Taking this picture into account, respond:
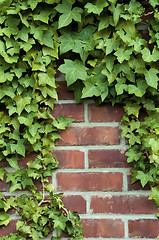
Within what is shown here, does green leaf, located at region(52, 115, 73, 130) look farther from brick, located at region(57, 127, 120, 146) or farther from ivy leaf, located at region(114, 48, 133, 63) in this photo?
ivy leaf, located at region(114, 48, 133, 63)

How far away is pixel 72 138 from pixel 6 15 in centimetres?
56

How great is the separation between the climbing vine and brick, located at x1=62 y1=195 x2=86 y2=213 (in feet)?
0.08

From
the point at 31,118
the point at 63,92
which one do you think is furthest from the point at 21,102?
the point at 63,92

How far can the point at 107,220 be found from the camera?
1.24 metres

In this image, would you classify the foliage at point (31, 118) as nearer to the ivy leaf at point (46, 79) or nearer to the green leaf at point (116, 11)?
the ivy leaf at point (46, 79)

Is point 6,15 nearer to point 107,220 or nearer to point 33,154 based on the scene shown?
point 33,154

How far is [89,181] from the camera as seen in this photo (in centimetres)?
125

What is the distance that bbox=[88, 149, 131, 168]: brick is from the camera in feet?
4.07

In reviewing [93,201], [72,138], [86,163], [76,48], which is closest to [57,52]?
[76,48]

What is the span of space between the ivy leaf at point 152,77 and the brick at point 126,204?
0.46 meters

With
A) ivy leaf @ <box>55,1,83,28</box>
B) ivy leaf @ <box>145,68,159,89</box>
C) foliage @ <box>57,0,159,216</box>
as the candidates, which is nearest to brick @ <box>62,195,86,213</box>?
foliage @ <box>57,0,159,216</box>

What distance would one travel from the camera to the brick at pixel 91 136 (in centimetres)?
124

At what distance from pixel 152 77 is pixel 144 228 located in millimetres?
608

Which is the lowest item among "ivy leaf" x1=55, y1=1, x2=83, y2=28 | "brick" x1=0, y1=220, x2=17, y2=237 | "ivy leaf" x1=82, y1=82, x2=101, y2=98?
"brick" x1=0, y1=220, x2=17, y2=237
